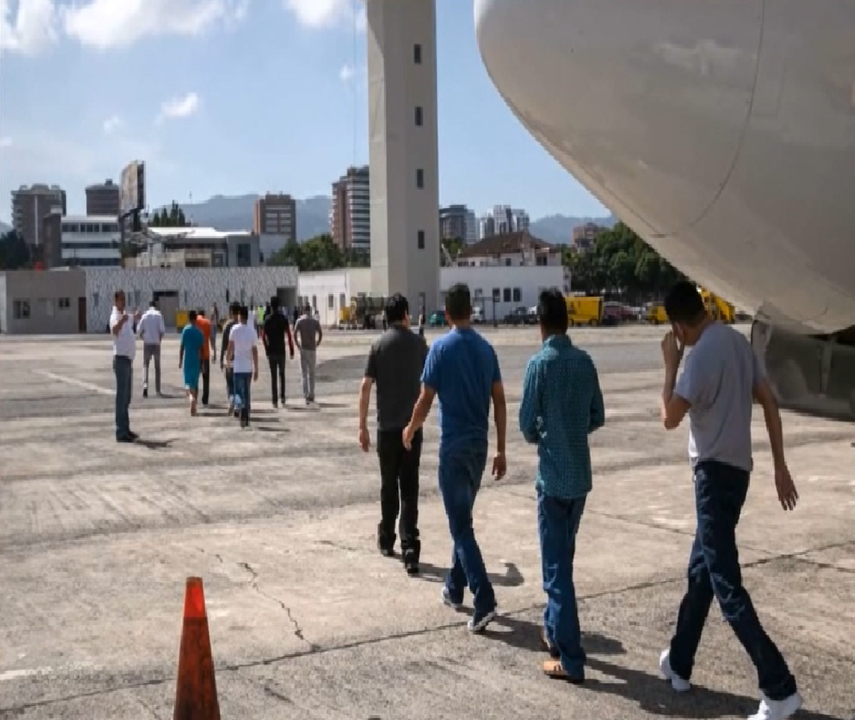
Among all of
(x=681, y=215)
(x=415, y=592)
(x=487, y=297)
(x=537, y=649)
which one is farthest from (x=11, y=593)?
(x=487, y=297)

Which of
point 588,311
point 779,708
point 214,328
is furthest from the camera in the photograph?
point 588,311

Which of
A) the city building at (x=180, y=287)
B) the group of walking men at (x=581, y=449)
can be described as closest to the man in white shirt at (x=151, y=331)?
the group of walking men at (x=581, y=449)

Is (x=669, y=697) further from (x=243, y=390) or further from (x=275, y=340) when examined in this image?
(x=275, y=340)

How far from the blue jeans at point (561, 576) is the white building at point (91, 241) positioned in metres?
184

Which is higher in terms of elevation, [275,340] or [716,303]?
[716,303]

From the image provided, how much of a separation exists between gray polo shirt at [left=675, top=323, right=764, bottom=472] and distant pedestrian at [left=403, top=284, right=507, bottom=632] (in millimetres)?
1471

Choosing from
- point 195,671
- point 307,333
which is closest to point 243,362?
point 307,333

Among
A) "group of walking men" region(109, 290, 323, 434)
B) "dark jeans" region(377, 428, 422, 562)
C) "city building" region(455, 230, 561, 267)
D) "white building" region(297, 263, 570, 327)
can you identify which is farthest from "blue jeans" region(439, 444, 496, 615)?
"city building" region(455, 230, 561, 267)

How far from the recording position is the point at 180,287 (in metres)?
76.1

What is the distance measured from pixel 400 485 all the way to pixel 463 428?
1.44 meters

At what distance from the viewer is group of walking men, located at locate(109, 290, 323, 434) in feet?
45.3

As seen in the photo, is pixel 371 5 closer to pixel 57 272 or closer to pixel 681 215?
pixel 57 272

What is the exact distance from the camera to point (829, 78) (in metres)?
4.68

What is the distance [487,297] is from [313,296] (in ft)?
42.1
